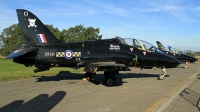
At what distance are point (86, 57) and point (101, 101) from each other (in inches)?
201

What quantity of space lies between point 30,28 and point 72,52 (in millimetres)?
3038

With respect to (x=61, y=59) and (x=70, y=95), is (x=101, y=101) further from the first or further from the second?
(x=61, y=59)

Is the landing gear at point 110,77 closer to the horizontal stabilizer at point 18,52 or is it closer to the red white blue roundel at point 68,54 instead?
the red white blue roundel at point 68,54

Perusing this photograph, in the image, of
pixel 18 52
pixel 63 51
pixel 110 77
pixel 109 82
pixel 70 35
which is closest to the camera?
pixel 18 52

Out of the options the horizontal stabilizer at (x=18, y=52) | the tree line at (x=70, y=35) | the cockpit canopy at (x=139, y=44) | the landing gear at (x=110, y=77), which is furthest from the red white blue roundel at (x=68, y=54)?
Answer: the tree line at (x=70, y=35)

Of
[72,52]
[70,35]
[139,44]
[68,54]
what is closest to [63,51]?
[68,54]

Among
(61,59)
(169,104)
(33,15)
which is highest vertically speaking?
(33,15)

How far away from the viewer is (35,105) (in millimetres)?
6562

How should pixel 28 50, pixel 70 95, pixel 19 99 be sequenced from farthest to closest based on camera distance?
pixel 28 50
pixel 70 95
pixel 19 99

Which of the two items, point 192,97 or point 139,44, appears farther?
point 139,44

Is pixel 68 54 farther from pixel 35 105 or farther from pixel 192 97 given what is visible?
pixel 192 97

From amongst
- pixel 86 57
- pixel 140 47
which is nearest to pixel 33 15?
pixel 86 57

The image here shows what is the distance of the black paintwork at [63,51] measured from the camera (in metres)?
11.5

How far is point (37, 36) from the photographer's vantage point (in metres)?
12.1
